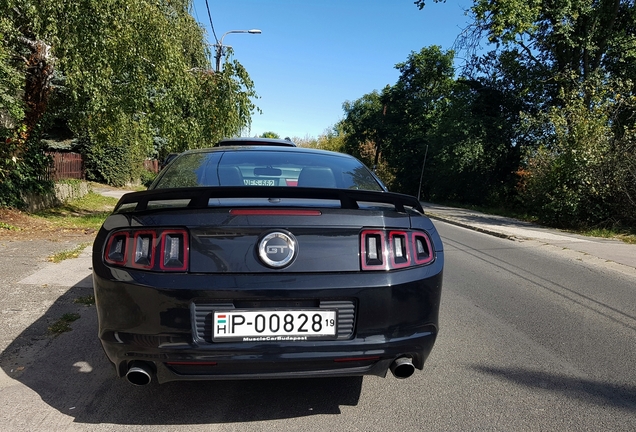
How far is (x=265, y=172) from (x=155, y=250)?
1403 millimetres

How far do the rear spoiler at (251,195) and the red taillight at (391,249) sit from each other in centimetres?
16

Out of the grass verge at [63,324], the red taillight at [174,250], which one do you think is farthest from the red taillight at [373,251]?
the grass verge at [63,324]

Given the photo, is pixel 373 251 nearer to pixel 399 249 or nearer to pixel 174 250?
pixel 399 249

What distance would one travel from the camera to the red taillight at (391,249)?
249cm

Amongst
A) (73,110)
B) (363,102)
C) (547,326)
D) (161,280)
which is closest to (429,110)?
(363,102)

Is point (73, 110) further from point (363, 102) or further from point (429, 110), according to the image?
point (363, 102)

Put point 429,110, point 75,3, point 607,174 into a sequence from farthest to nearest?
point 429,110 → point 607,174 → point 75,3

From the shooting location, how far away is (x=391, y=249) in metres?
2.54

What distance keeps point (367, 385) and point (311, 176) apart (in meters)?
1.51

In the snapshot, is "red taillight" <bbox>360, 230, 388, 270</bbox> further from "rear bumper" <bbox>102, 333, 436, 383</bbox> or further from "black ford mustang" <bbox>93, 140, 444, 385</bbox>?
"rear bumper" <bbox>102, 333, 436, 383</bbox>

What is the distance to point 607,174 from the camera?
14320 millimetres

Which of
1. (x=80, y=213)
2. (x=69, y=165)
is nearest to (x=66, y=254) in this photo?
(x=80, y=213)

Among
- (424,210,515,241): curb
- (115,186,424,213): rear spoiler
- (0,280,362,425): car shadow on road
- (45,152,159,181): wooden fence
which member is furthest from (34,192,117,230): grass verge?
(424,210,515,241): curb

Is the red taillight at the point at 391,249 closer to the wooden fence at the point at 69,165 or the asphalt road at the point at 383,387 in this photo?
the asphalt road at the point at 383,387
